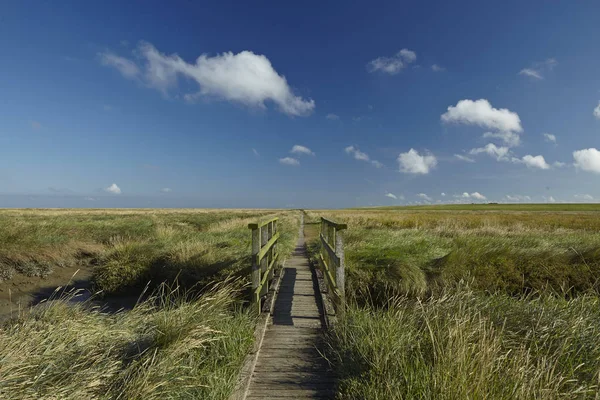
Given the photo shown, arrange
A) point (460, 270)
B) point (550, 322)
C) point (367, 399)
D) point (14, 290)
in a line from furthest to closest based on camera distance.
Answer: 1. point (14, 290)
2. point (460, 270)
3. point (550, 322)
4. point (367, 399)

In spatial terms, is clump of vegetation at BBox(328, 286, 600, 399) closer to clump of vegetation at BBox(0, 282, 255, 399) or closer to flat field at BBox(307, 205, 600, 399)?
flat field at BBox(307, 205, 600, 399)

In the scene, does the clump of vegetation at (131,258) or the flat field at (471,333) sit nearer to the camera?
the flat field at (471,333)

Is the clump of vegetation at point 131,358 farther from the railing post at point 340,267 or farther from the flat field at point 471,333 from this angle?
the railing post at point 340,267

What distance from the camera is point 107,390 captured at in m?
3.35

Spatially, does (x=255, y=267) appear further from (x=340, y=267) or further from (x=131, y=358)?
(x=131, y=358)

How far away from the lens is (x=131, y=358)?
4219 millimetres

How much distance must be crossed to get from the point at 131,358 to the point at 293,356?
7.32 ft

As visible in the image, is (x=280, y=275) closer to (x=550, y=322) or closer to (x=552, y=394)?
(x=550, y=322)

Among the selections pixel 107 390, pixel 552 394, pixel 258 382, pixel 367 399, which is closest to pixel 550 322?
pixel 552 394

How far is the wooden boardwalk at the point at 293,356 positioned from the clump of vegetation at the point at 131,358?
14.3 inches

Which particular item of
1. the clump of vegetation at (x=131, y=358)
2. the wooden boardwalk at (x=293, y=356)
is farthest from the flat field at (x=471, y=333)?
the clump of vegetation at (x=131, y=358)

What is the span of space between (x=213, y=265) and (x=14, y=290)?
→ 772 cm

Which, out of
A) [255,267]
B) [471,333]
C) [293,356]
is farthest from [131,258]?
[471,333]

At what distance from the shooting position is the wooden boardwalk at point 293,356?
3.83 metres
